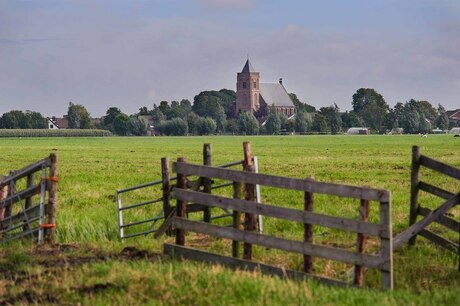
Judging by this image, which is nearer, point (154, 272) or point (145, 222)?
point (154, 272)

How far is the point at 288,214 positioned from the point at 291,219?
0.14 m

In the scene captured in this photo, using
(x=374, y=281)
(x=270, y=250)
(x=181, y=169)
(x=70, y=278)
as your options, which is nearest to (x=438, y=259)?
A: (x=374, y=281)

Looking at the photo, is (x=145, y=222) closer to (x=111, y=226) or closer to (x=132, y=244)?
(x=111, y=226)

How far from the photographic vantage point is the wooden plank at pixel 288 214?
11.3 metres

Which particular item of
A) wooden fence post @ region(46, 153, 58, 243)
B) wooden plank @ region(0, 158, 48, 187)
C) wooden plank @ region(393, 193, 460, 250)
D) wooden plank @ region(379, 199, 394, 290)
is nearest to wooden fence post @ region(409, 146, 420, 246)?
wooden plank @ region(393, 193, 460, 250)

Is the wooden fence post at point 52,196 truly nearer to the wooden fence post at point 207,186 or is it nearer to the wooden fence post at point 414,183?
the wooden fence post at point 207,186

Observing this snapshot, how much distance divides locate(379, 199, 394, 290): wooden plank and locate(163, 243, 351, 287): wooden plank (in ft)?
1.77

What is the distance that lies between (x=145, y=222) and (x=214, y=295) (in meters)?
7.19

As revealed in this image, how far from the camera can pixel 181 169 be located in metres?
14.2

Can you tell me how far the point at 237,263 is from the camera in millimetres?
12797

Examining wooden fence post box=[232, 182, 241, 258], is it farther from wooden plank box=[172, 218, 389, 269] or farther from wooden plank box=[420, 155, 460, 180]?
wooden plank box=[420, 155, 460, 180]

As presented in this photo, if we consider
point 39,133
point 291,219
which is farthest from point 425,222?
point 39,133

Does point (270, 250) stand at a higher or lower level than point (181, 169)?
lower

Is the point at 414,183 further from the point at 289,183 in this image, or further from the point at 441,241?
the point at 289,183
